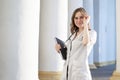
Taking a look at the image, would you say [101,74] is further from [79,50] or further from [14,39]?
[79,50]

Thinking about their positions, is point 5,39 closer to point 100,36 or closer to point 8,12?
point 8,12

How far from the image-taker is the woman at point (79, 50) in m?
3.50

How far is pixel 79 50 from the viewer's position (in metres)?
3.56

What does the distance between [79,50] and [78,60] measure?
0.12 meters

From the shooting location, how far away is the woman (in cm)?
350

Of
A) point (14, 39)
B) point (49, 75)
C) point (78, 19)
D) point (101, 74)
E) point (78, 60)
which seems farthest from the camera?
point (101, 74)

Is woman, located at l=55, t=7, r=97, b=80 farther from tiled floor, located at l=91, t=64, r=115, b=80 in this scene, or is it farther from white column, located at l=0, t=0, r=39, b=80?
tiled floor, located at l=91, t=64, r=115, b=80

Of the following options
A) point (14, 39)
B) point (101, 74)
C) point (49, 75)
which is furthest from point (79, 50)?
point (101, 74)

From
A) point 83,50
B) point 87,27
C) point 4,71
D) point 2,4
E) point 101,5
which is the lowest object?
point 4,71

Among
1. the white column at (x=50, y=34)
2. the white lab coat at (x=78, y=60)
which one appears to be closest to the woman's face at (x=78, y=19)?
the white lab coat at (x=78, y=60)

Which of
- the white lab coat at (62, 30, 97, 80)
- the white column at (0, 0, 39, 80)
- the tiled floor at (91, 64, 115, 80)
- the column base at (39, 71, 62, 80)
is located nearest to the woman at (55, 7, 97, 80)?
the white lab coat at (62, 30, 97, 80)

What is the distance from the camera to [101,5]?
69.7 ft

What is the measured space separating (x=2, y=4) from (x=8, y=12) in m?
0.14

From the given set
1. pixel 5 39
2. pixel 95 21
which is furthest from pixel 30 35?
pixel 95 21
